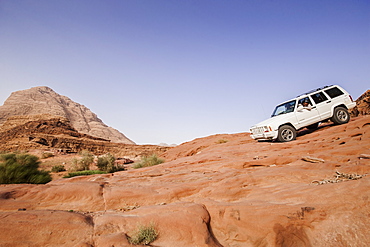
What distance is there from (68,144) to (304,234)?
40.6 m

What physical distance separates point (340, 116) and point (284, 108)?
3.10 m

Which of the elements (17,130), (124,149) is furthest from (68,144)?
(17,130)

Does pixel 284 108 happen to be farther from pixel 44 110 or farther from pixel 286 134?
pixel 44 110

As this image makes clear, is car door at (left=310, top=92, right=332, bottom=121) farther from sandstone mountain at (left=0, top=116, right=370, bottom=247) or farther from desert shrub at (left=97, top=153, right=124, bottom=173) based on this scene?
desert shrub at (left=97, top=153, right=124, bottom=173)

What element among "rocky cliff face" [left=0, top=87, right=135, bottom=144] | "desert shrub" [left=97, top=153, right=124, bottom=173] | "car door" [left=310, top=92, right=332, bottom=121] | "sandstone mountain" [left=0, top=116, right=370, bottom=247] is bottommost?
"sandstone mountain" [left=0, top=116, right=370, bottom=247]

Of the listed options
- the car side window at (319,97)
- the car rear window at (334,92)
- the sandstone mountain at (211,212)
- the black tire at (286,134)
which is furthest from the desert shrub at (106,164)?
the car rear window at (334,92)

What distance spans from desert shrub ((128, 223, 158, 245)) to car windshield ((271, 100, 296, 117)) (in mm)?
10646

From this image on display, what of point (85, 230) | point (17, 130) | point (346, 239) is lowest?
point (346, 239)

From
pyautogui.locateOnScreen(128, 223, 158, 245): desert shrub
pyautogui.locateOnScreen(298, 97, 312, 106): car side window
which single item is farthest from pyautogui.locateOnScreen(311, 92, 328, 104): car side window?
pyautogui.locateOnScreen(128, 223, 158, 245): desert shrub

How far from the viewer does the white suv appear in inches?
450

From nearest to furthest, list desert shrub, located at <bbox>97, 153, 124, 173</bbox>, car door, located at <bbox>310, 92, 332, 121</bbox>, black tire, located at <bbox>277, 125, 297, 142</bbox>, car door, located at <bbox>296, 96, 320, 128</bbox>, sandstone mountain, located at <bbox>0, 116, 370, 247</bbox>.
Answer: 1. sandstone mountain, located at <bbox>0, 116, 370, 247</bbox>
2. black tire, located at <bbox>277, 125, 297, 142</bbox>
3. car door, located at <bbox>296, 96, 320, 128</bbox>
4. car door, located at <bbox>310, 92, 332, 121</bbox>
5. desert shrub, located at <bbox>97, 153, 124, 173</bbox>

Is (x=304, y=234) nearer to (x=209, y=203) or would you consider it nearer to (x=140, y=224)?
(x=209, y=203)

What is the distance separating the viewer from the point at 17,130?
41031 millimetres

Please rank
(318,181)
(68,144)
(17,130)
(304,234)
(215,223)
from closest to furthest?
(304,234) < (215,223) < (318,181) < (68,144) < (17,130)
